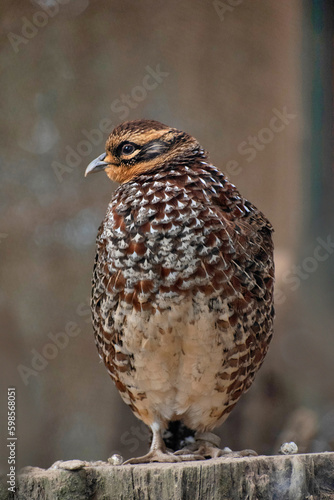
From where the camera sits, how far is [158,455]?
2.27m

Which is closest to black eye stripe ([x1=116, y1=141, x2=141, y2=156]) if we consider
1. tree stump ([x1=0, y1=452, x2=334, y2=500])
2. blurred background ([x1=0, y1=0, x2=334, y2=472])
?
tree stump ([x1=0, y1=452, x2=334, y2=500])

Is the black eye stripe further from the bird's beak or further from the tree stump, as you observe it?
the tree stump

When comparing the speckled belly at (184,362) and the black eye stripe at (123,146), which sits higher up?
the black eye stripe at (123,146)

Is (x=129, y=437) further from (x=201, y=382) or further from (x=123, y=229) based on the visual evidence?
(x=123, y=229)

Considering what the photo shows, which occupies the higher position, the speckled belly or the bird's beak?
the bird's beak

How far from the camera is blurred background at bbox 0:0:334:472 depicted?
3.96m

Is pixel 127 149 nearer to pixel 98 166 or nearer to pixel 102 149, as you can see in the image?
pixel 98 166

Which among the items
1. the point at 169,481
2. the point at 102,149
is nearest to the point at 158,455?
the point at 169,481

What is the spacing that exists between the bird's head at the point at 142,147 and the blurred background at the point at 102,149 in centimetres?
153

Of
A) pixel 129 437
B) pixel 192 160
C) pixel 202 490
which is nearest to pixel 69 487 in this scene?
pixel 202 490

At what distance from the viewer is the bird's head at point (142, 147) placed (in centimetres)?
237

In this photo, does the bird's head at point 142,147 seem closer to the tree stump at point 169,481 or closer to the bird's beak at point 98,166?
the bird's beak at point 98,166

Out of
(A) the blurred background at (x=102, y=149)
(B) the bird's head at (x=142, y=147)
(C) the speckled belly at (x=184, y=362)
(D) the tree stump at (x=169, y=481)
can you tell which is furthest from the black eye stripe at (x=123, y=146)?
(A) the blurred background at (x=102, y=149)

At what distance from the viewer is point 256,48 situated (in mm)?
4078
